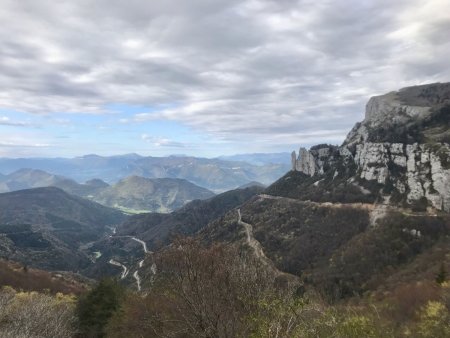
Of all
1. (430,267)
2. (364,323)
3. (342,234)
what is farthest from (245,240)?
(364,323)

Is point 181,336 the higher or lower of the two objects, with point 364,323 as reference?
lower

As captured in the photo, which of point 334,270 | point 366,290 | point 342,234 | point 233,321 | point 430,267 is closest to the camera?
point 233,321

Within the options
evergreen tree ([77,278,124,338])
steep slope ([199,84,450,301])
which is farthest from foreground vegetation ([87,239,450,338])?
steep slope ([199,84,450,301])

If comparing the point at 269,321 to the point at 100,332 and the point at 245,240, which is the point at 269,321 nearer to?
the point at 100,332

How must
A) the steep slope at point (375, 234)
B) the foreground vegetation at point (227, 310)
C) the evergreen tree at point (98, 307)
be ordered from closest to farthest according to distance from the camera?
1. the foreground vegetation at point (227, 310)
2. the evergreen tree at point (98, 307)
3. the steep slope at point (375, 234)

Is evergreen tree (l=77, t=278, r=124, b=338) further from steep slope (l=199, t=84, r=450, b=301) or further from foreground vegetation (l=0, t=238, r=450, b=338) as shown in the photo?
steep slope (l=199, t=84, r=450, b=301)

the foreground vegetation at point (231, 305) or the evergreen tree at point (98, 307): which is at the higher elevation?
the foreground vegetation at point (231, 305)

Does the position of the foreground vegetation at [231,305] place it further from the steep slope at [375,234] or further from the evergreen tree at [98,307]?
the steep slope at [375,234]

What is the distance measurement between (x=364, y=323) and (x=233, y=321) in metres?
8.80

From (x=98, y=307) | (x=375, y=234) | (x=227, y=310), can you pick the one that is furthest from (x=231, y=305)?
(x=375, y=234)

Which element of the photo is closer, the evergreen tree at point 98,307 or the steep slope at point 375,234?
the evergreen tree at point 98,307

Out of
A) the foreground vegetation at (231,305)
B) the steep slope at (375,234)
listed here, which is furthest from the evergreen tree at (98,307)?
the steep slope at (375,234)

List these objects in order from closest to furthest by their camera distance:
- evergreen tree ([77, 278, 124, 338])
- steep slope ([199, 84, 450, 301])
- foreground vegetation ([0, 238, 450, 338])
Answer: foreground vegetation ([0, 238, 450, 338]) → evergreen tree ([77, 278, 124, 338]) → steep slope ([199, 84, 450, 301])

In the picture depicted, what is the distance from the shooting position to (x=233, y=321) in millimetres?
26906
